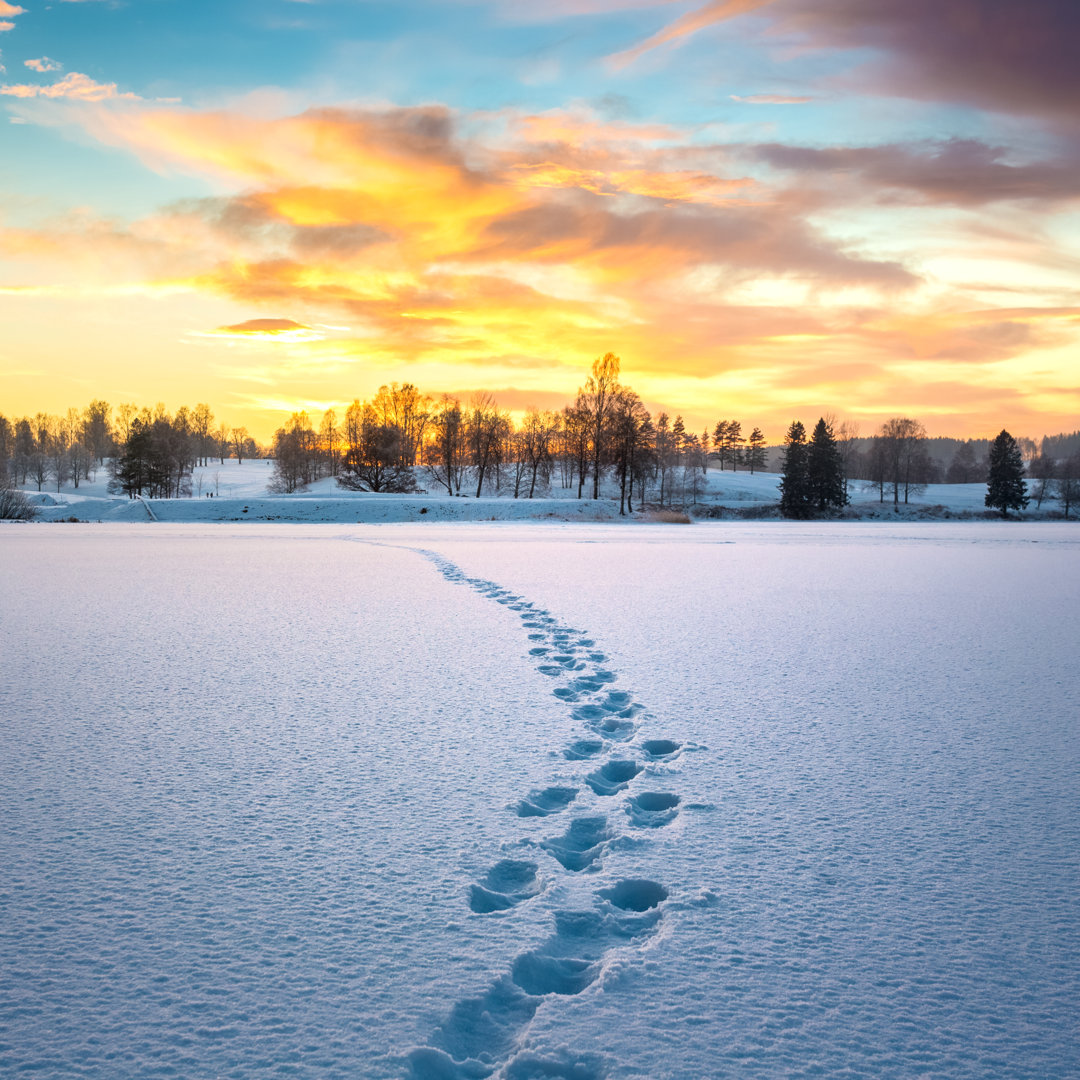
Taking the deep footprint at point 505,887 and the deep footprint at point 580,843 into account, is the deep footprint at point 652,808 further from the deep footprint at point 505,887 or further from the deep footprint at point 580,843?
the deep footprint at point 505,887

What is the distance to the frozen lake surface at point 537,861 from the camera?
1.41 metres

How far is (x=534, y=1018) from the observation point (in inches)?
56.8

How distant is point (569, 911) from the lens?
71.2 inches

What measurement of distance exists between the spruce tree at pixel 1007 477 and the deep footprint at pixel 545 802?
65.5m

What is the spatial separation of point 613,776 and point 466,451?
58483 millimetres

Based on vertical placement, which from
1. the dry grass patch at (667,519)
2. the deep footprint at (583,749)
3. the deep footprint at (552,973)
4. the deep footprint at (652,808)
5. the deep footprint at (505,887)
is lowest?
the deep footprint at (552,973)

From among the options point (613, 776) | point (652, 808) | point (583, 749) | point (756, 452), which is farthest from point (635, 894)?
point (756, 452)

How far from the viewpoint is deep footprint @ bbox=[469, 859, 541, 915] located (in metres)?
1.86

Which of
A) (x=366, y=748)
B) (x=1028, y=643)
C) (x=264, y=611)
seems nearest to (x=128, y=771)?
(x=366, y=748)

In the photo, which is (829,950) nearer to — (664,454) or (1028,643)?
(1028,643)

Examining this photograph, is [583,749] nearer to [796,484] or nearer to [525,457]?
[796,484]

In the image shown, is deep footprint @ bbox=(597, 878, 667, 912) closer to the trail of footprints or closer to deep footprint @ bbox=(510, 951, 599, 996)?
the trail of footprints

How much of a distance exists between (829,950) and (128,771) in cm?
244

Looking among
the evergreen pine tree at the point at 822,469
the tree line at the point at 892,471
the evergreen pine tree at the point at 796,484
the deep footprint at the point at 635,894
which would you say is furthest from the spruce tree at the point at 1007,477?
the deep footprint at the point at 635,894
